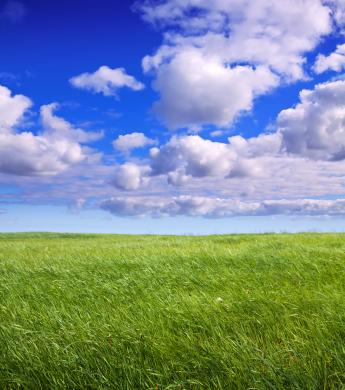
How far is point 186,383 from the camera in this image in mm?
3652

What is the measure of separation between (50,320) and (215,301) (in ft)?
8.01

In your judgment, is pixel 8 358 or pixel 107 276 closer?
pixel 8 358

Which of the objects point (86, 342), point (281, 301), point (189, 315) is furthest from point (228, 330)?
point (86, 342)

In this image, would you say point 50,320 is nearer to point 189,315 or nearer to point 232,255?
point 189,315

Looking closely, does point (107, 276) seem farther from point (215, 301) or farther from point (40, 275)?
point (215, 301)

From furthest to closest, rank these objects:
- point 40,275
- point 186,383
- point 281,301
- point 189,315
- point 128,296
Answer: point 40,275 < point 128,296 < point 281,301 < point 189,315 < point 186,383

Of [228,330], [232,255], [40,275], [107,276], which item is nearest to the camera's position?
[228,330]

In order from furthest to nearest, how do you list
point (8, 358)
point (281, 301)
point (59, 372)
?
point (281, 301), point (8, 358), point (59, 372)

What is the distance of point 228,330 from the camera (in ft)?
16.4

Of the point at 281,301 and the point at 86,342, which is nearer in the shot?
the point at 86,342

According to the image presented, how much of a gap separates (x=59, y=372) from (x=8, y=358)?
0.76 meters

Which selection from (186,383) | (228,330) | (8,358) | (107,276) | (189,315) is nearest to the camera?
(186,383)

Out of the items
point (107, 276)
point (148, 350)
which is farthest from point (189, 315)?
point (107, 276)

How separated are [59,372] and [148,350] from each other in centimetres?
94
